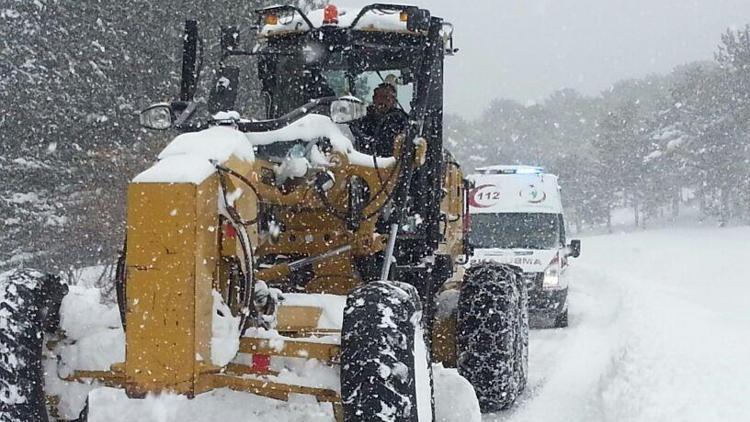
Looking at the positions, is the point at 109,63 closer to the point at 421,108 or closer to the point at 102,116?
the point at 102,116

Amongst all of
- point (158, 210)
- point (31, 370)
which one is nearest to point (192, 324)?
point (158, 210)

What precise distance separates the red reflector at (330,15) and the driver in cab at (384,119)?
25.1 inches

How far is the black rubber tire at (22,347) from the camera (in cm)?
407

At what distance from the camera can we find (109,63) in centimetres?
1831

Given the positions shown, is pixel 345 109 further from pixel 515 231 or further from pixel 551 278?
pixel 515 231

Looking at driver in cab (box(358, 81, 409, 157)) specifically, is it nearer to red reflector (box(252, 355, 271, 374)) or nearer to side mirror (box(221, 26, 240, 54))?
side mirror (box(221, 26, 240, 54))

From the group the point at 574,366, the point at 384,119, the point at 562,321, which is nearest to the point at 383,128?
the point at 384,119

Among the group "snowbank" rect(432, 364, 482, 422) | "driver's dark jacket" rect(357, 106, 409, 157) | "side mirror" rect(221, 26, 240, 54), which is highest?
"side mirror" rect(221, 26, 240, 54)

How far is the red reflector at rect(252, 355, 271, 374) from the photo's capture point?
4020 mm

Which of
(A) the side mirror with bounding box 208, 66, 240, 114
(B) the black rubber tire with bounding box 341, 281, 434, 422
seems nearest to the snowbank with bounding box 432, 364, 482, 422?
(B) the black rubber tire with bounding box 341, 281, 434, 422

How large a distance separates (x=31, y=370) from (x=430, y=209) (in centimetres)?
337

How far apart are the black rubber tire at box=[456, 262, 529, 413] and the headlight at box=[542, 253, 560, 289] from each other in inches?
262

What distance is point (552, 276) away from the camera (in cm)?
1374

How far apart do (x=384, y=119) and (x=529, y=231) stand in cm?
884
